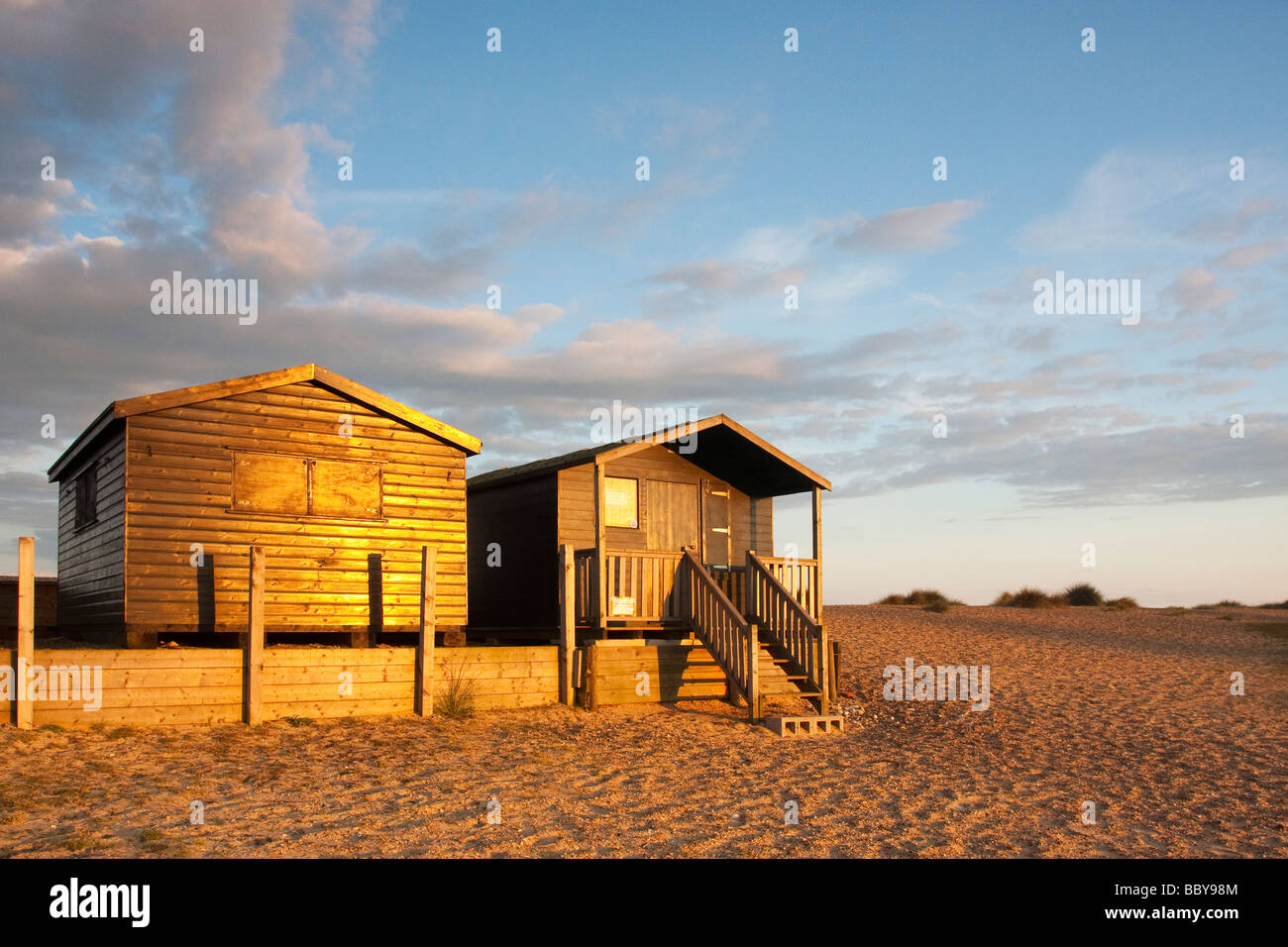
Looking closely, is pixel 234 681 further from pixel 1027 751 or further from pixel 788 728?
pixel 1027 751

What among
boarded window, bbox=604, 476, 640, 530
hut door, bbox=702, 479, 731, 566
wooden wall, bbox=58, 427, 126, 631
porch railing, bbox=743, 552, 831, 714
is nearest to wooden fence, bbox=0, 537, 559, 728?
wooden wall, bbox=58, 427, 126, 631

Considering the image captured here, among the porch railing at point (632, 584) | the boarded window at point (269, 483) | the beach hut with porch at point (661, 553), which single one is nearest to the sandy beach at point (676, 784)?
the beach hut with porch at point (661, 553)

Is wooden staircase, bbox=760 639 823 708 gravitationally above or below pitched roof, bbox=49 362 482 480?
below

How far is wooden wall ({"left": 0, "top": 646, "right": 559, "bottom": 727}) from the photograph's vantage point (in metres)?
13.2

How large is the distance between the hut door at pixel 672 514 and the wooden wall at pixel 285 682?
17.1ft

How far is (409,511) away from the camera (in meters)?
17.5

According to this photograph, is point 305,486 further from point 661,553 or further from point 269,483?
point 661,553

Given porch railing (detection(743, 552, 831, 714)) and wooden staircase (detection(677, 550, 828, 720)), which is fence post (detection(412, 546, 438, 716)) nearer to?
wooden staircase (detection(677, 550, 828, 720))

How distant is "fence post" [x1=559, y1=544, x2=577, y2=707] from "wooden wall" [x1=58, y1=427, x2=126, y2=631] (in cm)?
632

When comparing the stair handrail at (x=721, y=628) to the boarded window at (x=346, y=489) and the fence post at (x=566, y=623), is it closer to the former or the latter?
the fence post at (x=566, y=623)

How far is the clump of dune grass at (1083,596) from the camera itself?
4319 cm

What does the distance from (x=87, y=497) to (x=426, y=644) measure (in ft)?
23.5

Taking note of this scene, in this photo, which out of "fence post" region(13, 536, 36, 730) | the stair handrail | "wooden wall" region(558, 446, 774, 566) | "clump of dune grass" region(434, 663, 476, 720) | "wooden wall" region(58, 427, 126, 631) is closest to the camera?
"fence post" region(13, 536, 36, 730)
